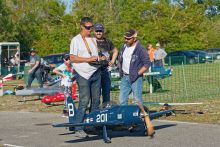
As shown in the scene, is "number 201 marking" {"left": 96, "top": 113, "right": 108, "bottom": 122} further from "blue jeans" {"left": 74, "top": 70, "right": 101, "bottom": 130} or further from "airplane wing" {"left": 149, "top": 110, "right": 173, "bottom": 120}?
"airplane wing" {"left": 149, "top": 110, "right": 173, "bottom": 120}

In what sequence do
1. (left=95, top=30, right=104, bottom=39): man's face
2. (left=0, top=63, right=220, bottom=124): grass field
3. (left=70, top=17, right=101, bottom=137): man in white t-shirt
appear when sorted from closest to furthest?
(left=70, top=17, right=101, bottom=137): man in white t-shirt, (left=95, top=30, right=104, bottom=39): man's face, (left=0, top=63, right=220, bottom=124): grass field

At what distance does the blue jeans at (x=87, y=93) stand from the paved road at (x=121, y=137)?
1.66 feet

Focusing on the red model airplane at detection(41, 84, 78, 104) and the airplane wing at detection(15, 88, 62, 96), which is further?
the airplane wing at detection(15, 88, 62, 96)

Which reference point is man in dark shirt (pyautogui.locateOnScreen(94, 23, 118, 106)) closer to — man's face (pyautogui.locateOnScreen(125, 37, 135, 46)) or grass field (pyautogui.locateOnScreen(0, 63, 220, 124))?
man's face (pyautogui.locateOnScreen(125, 37, 135, 46))

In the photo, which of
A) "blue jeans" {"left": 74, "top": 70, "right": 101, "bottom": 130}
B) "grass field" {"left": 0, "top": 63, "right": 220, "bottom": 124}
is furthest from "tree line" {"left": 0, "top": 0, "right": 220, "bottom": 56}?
"blue jeans" {"left": 74, "top": 70, "right": 101, "bottom": 130}

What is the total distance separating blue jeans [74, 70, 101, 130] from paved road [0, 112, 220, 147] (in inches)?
19.9

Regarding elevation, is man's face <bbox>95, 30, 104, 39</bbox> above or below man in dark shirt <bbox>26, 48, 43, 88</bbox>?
above

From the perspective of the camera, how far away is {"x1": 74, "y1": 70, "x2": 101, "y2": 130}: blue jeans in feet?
34.7

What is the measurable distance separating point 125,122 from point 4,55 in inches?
1487

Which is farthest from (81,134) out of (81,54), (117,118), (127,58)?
(127,58)

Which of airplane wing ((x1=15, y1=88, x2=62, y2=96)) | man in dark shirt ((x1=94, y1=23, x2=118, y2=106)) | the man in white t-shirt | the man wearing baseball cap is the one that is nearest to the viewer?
the man in white t-shirt

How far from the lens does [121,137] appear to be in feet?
35.9

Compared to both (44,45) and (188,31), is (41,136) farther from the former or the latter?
(188,31)

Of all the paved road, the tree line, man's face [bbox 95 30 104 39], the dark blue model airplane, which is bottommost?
the paved road
